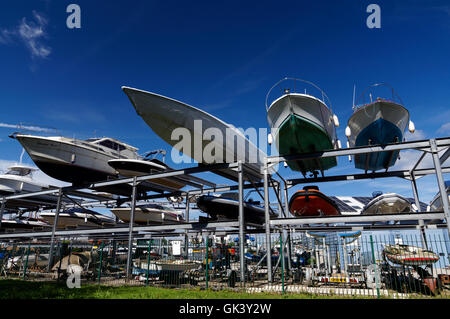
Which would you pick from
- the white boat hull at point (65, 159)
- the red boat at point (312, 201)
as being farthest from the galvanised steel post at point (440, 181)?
the white boat hull at point (65, 159)

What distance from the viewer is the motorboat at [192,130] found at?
10.6m

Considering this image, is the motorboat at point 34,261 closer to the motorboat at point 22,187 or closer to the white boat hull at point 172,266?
the motorboat at point 22,187

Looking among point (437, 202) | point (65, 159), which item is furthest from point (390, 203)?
point (65, 159)

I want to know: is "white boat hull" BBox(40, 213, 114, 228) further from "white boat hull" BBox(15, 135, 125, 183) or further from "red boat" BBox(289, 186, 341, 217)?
"red boat" BBox(289, 186, 341, 217)

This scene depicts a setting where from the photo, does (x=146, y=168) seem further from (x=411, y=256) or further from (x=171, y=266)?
(x=411, y=256)

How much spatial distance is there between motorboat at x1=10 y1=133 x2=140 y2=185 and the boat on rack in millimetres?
13905

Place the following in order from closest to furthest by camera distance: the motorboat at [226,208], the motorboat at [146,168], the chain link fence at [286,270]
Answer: the chain link fence at [286,270], the motorboat at [226,208], the motorboat at [146,168]

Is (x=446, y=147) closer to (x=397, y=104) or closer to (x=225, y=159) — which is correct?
(x=397, y=104)

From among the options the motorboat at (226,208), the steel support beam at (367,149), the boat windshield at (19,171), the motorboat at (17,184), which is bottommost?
the motorboat at (226,208)

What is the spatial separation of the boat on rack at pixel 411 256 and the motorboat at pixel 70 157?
1391 cm

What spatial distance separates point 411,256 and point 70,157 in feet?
52.1

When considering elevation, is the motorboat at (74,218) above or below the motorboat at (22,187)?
below

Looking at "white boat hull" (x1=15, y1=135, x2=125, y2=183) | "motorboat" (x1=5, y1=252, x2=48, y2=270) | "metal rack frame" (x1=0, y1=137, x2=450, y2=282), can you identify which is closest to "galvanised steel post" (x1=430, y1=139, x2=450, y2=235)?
"metal rack frame" (x1=0, y1=137, x2=450, y2=282)
